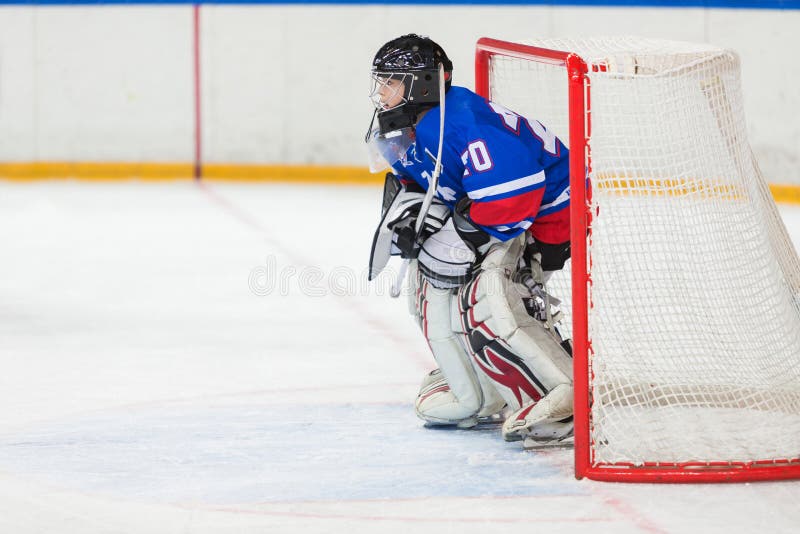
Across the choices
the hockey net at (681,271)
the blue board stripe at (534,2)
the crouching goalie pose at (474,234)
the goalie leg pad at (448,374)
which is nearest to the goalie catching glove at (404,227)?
the crouching goalie pose at (474,234)

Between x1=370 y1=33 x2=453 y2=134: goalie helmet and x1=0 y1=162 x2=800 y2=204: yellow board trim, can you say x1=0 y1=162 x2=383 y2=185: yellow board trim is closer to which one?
x1=0 y1=162 x2=800 y2=204: yellow board trim

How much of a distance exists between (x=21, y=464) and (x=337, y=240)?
392 centimetres

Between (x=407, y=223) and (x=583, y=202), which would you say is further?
(x=407, y=223)

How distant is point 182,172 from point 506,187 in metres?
6.46

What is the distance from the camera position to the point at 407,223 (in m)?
3.18

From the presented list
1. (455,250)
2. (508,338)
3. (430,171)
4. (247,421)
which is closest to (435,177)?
(430,171)

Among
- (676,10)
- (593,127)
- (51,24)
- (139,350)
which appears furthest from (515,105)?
(51,24)

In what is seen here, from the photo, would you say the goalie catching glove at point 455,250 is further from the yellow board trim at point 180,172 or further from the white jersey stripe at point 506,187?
the yellow board trim at point 180,172

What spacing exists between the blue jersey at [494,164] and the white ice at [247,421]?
0.57 metres

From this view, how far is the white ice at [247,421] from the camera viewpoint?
8.68 ft

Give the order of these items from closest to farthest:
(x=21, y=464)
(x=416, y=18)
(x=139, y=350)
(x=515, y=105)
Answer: (x=21, y=464)
(x=139, y=350)
(x=515, y=105)
(x=416, y=18)

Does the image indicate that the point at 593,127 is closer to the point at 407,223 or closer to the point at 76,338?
the point at 407,223

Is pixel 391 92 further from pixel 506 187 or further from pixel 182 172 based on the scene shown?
pixel 182 172

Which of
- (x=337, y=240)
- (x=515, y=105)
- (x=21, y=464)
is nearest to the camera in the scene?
(x=21, y=464)
